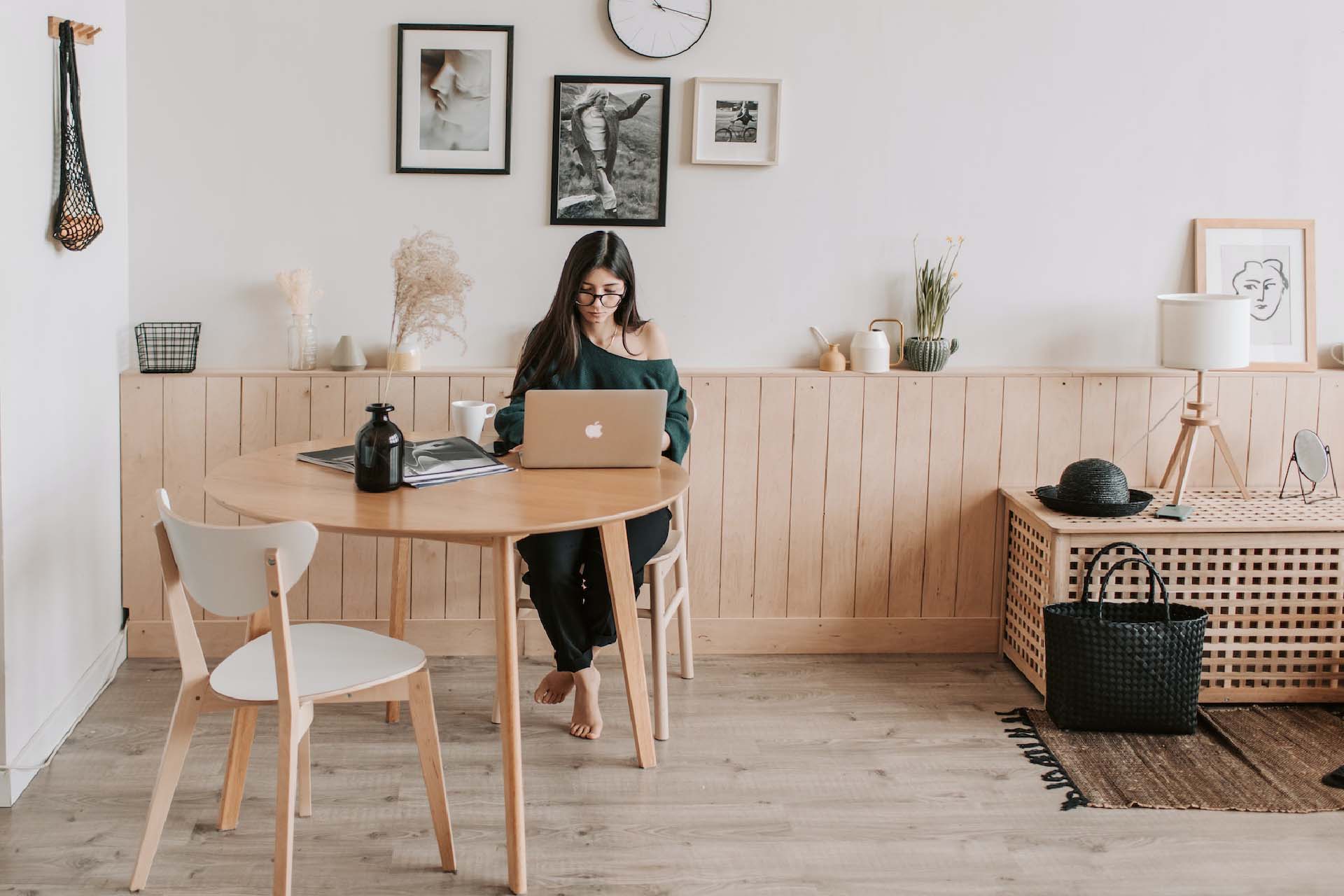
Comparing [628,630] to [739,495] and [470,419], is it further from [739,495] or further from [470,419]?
[739,495]

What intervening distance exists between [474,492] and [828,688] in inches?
54.8

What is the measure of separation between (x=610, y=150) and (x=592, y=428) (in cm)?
119

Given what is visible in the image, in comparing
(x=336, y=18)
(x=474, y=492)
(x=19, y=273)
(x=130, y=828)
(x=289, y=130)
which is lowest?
(x=130, y=828)

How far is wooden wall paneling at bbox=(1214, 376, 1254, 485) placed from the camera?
147 inches

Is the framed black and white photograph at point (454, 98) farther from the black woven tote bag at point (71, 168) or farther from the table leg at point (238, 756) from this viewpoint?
the table leg at point (238, 756)

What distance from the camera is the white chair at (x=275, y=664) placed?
2090 millimetres

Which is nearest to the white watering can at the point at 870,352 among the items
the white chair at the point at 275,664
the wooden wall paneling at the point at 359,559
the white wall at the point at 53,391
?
the wooden wall paneling at the point at 359,559

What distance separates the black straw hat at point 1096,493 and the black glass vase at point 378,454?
1879mm

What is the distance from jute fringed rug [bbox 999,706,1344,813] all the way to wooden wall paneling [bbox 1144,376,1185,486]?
0.76 meters

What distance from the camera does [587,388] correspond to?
10.7 ft

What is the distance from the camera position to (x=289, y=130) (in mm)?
3510

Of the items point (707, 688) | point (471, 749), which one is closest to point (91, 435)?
point (471, 749)

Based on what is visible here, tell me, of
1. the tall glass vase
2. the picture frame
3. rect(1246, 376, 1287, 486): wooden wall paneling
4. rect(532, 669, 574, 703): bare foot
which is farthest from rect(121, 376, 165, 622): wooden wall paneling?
rect(1246, 376, 1287, 486): wooden wall paneling

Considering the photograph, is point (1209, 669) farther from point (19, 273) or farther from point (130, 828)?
point (19, 273)
